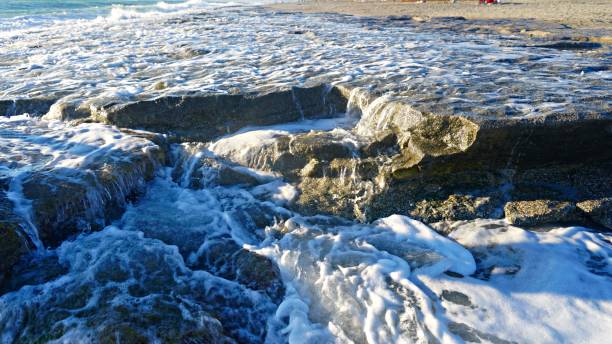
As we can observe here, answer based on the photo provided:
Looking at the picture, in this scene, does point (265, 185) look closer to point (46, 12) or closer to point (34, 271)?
point (34, 271)

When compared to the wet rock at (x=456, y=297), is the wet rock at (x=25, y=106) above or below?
above

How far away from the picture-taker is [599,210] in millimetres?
3459

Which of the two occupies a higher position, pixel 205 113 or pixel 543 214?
pixel 205 113

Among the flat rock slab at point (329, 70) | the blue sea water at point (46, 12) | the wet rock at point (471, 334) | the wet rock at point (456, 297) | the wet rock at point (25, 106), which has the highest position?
the blue sea water at point (46, 12)

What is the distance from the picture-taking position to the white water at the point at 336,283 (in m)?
2.69

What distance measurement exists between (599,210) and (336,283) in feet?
7.49

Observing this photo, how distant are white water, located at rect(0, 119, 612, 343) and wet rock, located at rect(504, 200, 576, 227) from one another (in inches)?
5.3

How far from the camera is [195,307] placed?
9.29 ft

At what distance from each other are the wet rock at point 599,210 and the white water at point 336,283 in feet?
0.68

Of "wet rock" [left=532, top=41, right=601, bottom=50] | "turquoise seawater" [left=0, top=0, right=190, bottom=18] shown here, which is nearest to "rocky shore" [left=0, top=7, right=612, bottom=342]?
"wet rock" [left=532, top=41, right=601, bottom=50]

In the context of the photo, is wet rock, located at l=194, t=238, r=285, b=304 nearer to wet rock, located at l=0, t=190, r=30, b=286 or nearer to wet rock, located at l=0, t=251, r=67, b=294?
wet rock, located at l=0, t=251, r=67, b=294

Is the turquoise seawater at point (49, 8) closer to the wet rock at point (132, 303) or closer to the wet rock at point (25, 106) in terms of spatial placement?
the wet rock at point (25, 106)

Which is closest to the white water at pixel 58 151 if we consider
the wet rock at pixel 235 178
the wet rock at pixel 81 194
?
the wet rock at pixel 81 194

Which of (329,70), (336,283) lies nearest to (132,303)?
(336,283)
